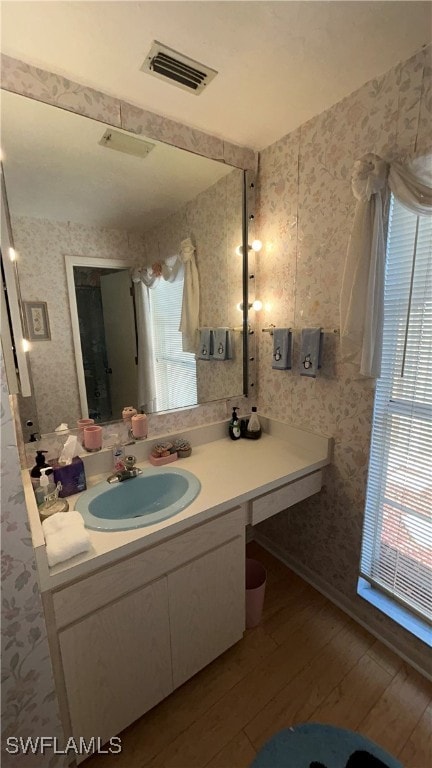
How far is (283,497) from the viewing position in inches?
54.3

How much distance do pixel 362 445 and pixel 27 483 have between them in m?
1.39

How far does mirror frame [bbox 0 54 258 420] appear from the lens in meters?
1.09

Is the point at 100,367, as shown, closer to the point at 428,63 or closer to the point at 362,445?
the point at 362,445

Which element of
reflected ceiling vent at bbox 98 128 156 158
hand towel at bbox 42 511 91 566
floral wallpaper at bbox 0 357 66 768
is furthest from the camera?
reflected ceiling vent at bbox 98 128 156 158

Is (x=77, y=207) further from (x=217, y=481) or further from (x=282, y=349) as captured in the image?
(x=217, y=481)

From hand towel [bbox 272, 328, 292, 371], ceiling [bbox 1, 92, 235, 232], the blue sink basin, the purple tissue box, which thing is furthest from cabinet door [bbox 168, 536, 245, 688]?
ceiling [bbox 1, 92, 235, 232]

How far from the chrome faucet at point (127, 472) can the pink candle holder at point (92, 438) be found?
14 centimetres

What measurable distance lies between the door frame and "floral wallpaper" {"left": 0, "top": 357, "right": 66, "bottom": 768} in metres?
0.61

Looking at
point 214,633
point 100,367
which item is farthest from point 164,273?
point 214,633

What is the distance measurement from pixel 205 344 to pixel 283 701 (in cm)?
161

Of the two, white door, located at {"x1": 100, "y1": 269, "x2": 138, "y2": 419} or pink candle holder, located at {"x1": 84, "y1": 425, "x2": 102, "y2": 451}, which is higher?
white door, located at {"x1": 100, "y1": 269, "x2": 138, "y2": 419}

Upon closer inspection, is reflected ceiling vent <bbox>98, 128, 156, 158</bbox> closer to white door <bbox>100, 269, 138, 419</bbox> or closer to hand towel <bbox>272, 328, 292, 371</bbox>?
white door <bbox>100, 269, 138, 419</bbox>

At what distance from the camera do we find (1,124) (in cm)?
107

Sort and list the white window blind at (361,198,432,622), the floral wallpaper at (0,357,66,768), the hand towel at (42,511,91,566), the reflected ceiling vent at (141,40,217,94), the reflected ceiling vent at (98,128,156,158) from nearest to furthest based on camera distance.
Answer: the floral wallpaper at (0,357,66,768), the hand towel at (42,511,91,566), the reflected ceiling vent at (141,40,217,94), the white window blind at (361,198,432,622), the reflected ceiling vent at (98,128,156,158)
